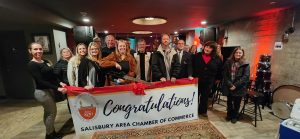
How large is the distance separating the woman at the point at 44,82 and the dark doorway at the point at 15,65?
9.99ft

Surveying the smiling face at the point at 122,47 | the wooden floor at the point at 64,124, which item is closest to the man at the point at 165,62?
the smiling face at the point at 122,47

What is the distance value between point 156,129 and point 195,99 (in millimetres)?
766

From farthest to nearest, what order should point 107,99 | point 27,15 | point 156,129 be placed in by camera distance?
point 27,15, point 156,129, point 107,99

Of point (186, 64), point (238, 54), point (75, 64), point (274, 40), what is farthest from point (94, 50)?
point (274, 40)

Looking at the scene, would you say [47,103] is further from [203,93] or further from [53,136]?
[203,93]

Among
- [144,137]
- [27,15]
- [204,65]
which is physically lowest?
[144,137]

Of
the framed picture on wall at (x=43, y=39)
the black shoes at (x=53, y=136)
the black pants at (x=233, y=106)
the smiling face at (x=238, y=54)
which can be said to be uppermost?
the framed picture on wall at (x=43, y=39)

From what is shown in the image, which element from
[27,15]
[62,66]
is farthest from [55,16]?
[62,66]

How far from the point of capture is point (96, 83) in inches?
94.2

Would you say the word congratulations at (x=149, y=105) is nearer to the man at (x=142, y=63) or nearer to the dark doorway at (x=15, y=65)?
the man at (x=142, y=63)

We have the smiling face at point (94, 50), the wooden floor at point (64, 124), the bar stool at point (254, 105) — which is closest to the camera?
the smiling face at point (94, 50)

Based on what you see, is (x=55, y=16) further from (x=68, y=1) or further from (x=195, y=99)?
(x=195, y=99)

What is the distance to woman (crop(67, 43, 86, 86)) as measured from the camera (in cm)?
247

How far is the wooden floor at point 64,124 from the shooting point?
261cm
